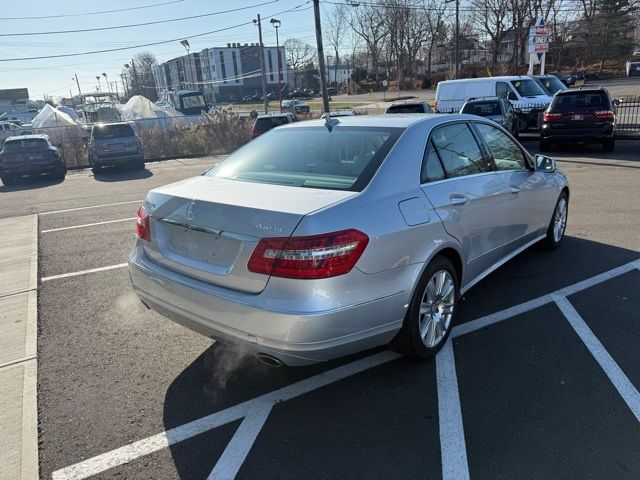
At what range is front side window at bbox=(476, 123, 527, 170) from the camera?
440 centimetres

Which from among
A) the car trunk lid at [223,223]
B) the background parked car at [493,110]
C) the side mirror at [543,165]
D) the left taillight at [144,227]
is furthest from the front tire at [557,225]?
the background parked car at [493,110]

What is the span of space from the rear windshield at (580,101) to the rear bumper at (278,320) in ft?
43.1

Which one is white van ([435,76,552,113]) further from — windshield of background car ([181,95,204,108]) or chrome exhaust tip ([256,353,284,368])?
windshield of background car ([181,95,204,108])

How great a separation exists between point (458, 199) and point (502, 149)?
133 cm

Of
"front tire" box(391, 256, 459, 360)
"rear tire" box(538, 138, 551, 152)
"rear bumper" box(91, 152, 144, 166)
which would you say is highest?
"front tire" box(391, 256, 459, 360)

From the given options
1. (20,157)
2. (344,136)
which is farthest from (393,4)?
(344,136)

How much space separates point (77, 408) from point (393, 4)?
261 ft

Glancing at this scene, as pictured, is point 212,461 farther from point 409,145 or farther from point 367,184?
point 409,145

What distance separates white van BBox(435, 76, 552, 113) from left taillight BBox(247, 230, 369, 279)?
18.8 metres

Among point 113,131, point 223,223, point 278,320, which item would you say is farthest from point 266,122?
point 278,320

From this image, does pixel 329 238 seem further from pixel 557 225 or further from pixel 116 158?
pixel 116 158

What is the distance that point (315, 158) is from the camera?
3561 millimetres

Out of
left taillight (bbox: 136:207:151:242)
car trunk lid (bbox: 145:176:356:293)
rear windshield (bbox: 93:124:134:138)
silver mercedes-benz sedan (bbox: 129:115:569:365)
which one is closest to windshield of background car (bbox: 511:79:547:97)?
rear windshield (bbox: 93:124:134:138)

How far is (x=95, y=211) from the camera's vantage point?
31.7 feet
